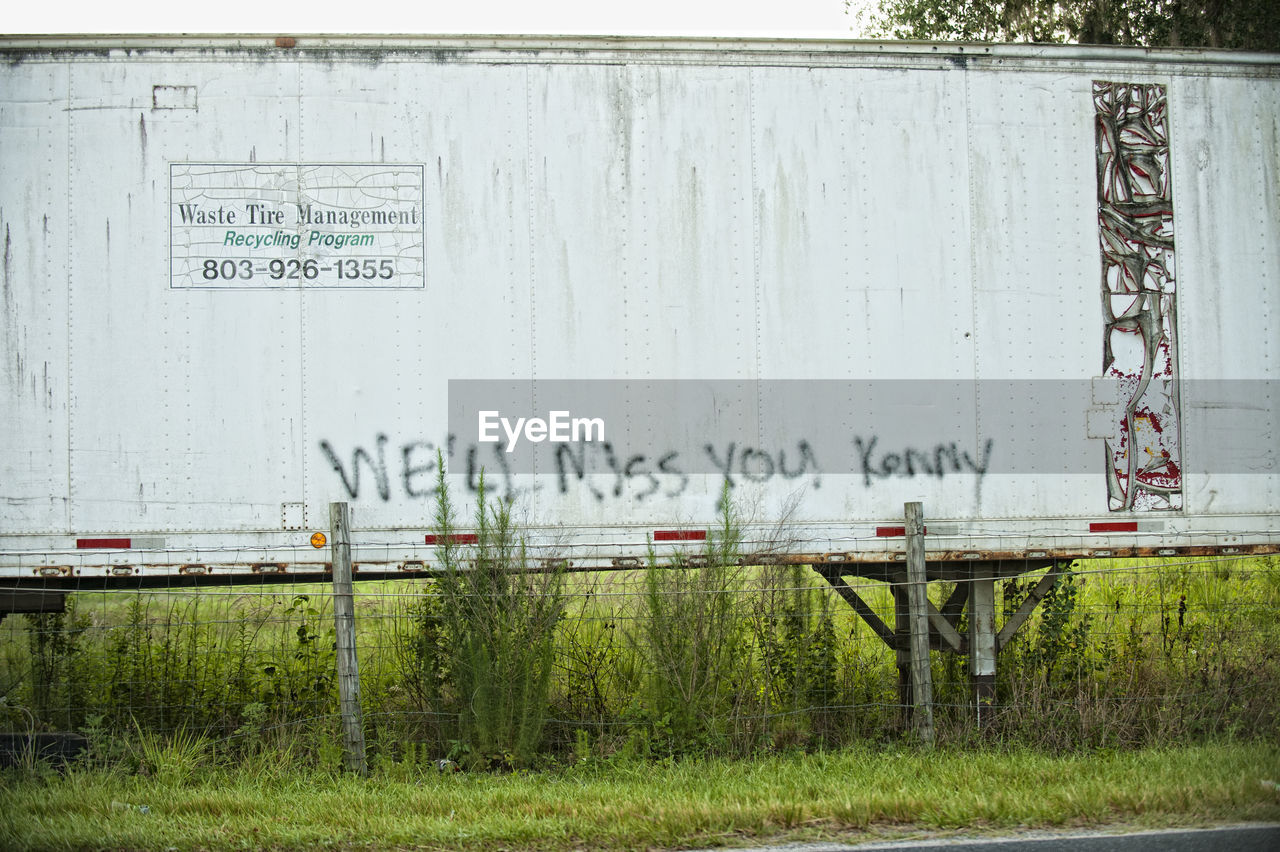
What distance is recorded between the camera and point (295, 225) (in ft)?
20.7

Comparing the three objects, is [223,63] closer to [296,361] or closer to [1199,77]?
[296,361]

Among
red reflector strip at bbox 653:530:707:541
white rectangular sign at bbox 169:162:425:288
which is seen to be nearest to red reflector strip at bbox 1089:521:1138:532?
red reflector strip at bbox 653:530:707:541

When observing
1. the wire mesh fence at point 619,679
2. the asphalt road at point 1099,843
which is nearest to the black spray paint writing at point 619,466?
the wire mesh fence at point 619,679

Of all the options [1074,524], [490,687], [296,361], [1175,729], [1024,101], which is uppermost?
[1024,101]

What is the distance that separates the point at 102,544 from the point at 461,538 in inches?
85.2

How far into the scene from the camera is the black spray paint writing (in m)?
6.22

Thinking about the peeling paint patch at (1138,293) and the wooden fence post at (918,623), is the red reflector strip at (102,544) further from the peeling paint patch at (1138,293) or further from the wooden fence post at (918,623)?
the peeling paint patch at (1138,293)

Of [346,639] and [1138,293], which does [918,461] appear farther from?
[346,639]

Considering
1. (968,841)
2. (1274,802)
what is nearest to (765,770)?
(968,841)

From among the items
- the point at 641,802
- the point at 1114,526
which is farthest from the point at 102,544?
the point at 1114,526

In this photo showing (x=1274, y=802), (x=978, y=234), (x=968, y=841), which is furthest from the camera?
(x=978, y=234)

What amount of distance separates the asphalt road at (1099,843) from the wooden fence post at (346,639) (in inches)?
103

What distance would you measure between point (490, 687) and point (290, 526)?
5.25 feet

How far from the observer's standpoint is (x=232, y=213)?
626cm
